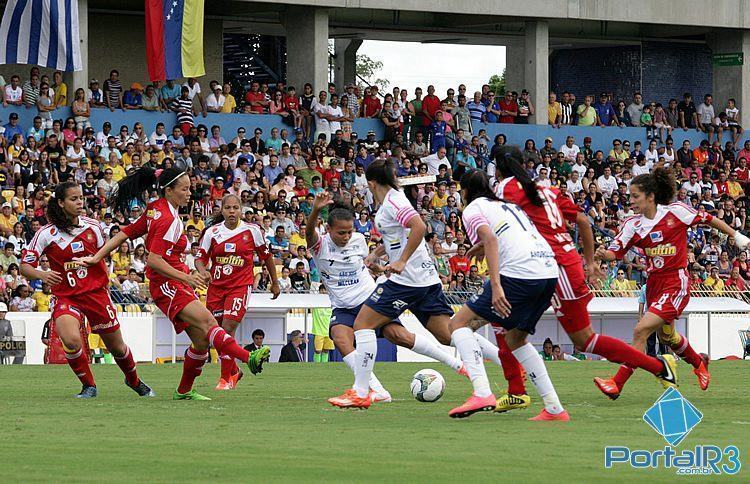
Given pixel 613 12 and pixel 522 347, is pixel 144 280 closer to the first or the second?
pixel 522 347

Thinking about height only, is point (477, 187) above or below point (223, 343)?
above

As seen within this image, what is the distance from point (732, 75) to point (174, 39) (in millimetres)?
19385

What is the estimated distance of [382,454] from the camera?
8594mm

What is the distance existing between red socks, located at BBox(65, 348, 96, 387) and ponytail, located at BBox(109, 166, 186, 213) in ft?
4.89

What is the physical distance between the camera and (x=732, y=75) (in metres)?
44.8

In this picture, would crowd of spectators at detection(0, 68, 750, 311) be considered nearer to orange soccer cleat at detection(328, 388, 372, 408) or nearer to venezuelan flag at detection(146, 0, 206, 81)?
venezuelan flag at detection(146, 0, 206, 81)

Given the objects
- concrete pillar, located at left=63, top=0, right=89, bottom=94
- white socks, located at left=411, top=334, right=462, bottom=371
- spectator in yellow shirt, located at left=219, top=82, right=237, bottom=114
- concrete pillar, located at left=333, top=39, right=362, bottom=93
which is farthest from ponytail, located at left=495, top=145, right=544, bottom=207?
concrete pillar, located at left=333, top=39, right=362, bottom=93

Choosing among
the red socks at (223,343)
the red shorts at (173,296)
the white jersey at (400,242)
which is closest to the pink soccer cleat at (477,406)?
the white jersey at (400,242)

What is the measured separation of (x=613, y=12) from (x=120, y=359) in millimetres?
30471

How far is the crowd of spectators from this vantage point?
1108 inches

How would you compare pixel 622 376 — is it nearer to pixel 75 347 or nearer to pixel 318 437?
pixel 318 437

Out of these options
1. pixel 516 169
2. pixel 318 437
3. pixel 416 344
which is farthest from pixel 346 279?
pixel 318 437

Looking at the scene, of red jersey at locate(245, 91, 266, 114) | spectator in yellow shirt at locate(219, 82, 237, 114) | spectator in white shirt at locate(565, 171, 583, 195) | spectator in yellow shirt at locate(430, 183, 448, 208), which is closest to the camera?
spectator in yellow shirt at locate(430, 183, 448, 208)

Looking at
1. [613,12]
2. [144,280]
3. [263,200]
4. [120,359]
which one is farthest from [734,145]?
[120,359]
